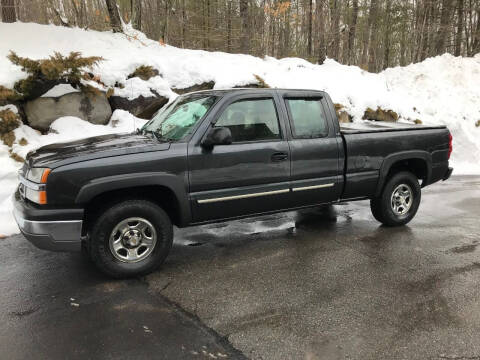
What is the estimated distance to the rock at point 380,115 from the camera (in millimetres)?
12438

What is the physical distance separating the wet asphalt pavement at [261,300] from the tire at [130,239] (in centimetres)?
16

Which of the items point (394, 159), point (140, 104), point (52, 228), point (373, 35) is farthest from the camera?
point (373, 35)

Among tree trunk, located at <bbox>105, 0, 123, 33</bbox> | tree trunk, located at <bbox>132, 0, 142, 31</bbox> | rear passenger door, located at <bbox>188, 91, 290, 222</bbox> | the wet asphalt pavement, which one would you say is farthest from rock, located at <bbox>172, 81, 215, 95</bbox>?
tree trunk, located at <bbox>132, 0, 142, 31</bbox>

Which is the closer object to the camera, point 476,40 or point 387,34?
point 476,40

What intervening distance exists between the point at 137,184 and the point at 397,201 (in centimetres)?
387

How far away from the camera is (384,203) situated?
18.4 ft

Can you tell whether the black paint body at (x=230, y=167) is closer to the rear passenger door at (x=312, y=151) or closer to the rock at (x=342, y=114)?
the rear passenger door at (x=312, y=151)

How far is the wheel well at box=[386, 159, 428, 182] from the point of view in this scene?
18.8 feet

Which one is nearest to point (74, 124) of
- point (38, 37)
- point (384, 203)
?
point (38, 37)

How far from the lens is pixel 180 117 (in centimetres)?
457

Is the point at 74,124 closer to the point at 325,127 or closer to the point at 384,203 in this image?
the point at 325,127

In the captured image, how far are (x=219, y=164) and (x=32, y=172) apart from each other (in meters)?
1.82

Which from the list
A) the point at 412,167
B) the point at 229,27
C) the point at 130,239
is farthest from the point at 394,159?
the point at 229,27

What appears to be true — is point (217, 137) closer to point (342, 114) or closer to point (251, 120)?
point (251, 120)
